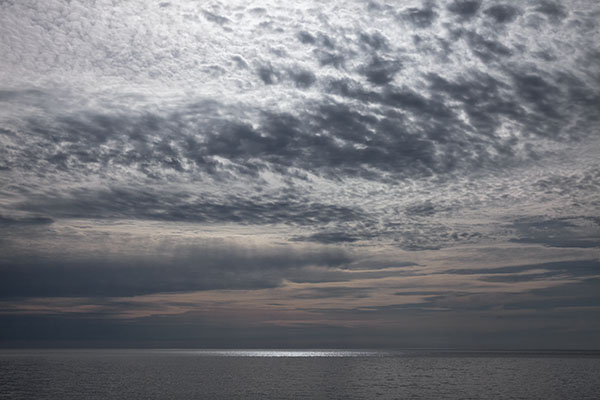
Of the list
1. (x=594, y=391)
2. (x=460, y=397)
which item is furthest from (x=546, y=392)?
(x=460, y=397)

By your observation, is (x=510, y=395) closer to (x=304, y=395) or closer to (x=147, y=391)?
(x=304, y=395)

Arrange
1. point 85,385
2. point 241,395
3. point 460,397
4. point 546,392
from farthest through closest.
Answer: point 85,385, point 546,392, point 241,395, point 460,397

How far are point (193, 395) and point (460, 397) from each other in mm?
43508

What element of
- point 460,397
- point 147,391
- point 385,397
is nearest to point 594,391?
point 460,397

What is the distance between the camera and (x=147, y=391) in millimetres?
91062

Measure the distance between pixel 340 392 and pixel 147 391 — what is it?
3519 cm

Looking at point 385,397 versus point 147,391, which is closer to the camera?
point 385,397

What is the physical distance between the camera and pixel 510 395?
82.0m

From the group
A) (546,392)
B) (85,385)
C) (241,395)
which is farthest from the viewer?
(85,385)

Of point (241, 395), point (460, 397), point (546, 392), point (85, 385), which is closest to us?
point (460, 397)

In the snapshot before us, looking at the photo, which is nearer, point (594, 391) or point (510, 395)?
point (510, 395)

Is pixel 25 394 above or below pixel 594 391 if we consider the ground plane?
above

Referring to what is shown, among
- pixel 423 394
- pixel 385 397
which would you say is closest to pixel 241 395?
pixel 385 397

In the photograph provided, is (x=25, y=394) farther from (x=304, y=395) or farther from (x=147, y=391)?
(x=304, y=395)
